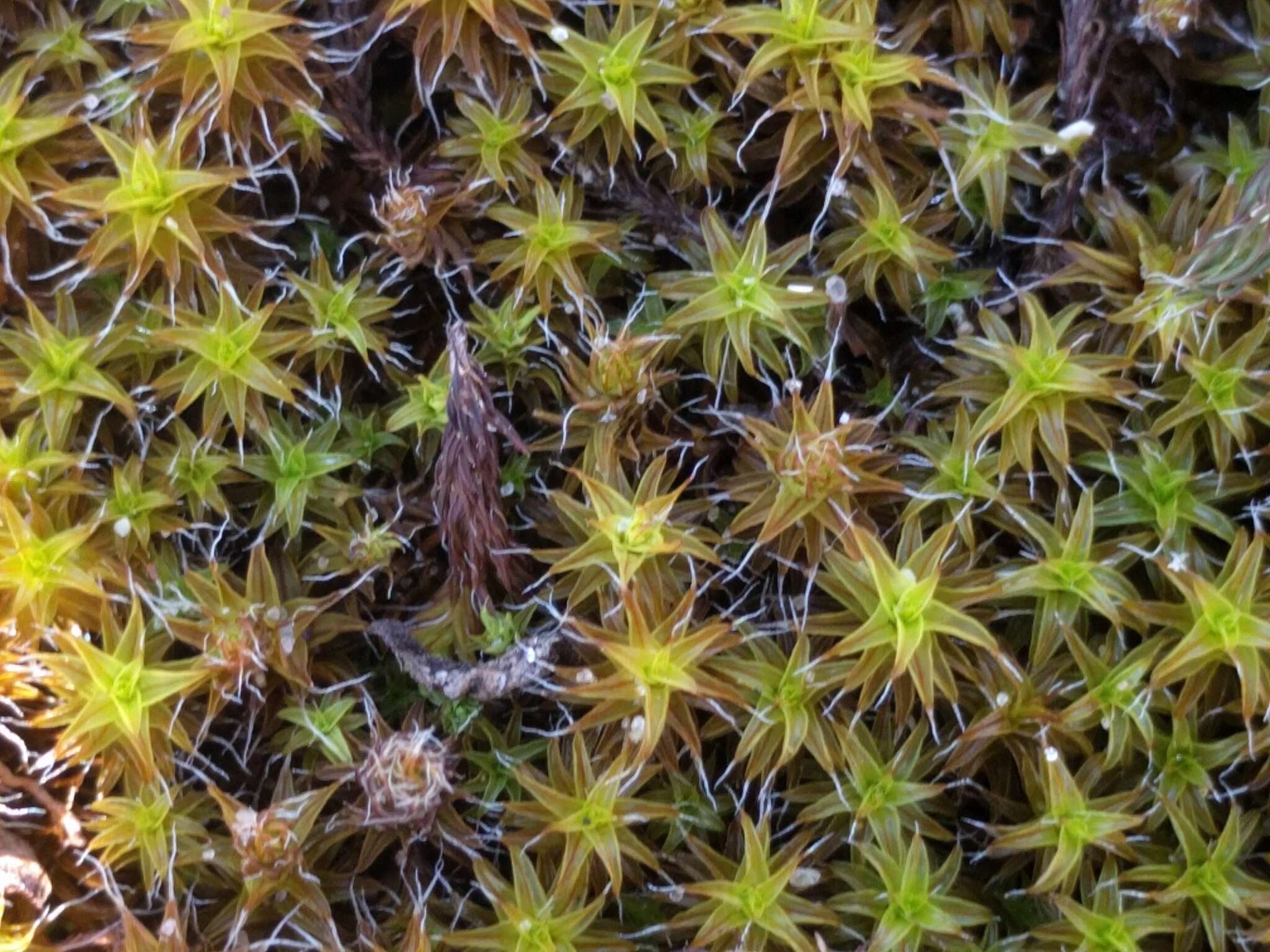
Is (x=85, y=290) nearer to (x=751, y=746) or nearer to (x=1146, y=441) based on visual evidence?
(x=751, y=746)

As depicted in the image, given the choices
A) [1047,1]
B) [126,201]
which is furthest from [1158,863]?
[126,201]

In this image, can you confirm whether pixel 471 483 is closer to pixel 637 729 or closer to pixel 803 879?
pixel 637 729

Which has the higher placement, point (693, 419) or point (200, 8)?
point (200, 8)

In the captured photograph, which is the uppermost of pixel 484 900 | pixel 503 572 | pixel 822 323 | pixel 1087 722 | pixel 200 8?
pixel 200 8

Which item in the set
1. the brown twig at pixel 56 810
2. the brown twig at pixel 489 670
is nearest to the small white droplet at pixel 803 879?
the brown twig at pixel 489 670

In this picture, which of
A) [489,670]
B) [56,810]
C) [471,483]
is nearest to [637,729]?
[489,670]

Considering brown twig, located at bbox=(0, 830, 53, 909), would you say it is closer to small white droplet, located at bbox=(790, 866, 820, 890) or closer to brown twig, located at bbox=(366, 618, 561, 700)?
brown twig, located at bbox=(366, 618, 561, 700)

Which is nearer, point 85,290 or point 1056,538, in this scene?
point 1056,538

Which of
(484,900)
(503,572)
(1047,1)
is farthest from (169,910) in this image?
(1047,1)

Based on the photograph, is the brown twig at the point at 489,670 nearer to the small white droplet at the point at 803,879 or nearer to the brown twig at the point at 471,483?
the brown twig at the point at 471,483
